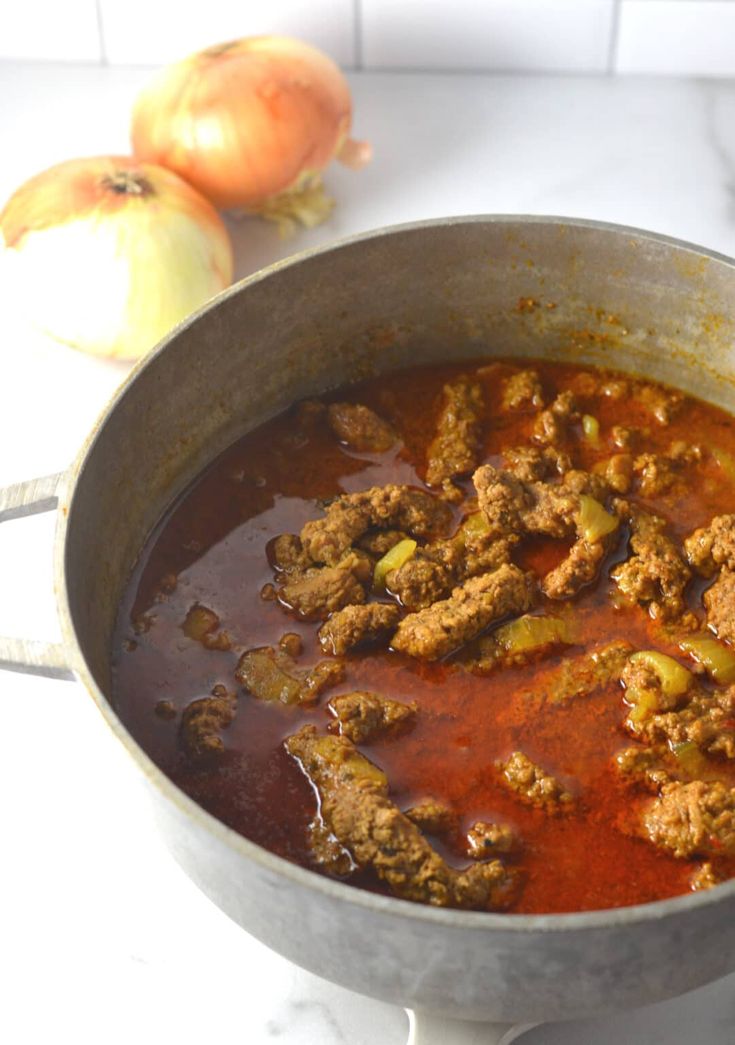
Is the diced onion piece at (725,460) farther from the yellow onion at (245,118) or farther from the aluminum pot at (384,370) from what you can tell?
the yellow onion at (245,118)

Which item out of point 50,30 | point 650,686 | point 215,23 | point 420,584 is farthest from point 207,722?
point 50,30

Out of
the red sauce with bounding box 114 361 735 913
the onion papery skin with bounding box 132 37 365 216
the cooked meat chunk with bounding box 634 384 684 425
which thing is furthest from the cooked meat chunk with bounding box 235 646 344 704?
the onion papery skin with bounding box 132 37 365 216

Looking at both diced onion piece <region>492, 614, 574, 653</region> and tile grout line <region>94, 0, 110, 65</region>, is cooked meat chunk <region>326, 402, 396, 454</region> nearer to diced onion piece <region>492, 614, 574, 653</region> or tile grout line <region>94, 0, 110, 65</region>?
diced onion piece <region>492, 614, 574, 653</region>

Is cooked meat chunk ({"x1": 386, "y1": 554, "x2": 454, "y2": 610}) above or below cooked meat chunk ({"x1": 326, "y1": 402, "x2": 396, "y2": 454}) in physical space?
below

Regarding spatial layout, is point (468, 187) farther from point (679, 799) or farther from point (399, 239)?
point (679, 799)

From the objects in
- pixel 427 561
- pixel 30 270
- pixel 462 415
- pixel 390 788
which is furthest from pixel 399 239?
pixel 390 788
